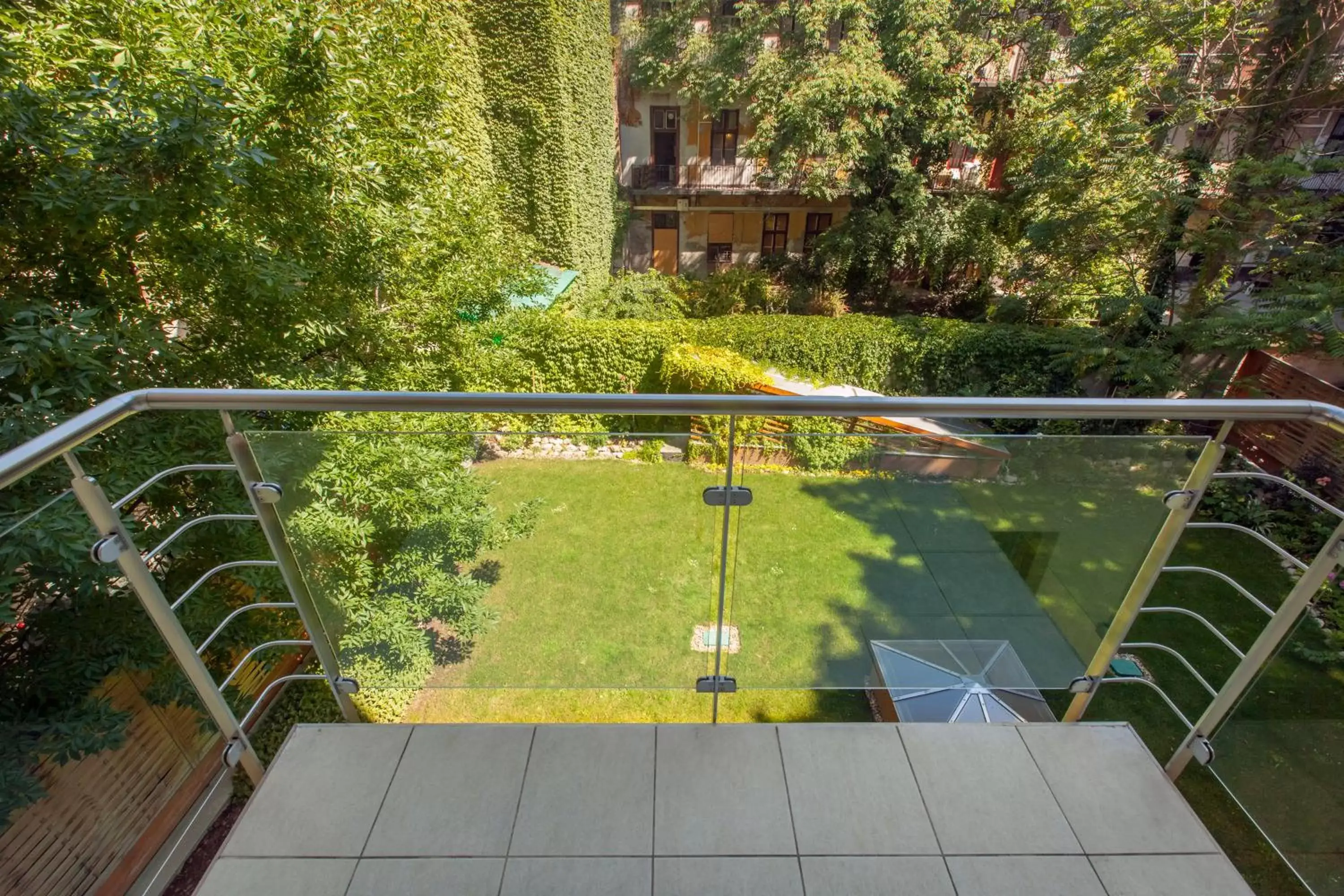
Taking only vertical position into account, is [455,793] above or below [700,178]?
below

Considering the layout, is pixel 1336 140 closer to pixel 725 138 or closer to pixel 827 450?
pixel 725 138

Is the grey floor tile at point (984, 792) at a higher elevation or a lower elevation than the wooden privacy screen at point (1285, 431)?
higher

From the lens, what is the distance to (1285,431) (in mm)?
6453

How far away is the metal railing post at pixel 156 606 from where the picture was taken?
4.06 ft

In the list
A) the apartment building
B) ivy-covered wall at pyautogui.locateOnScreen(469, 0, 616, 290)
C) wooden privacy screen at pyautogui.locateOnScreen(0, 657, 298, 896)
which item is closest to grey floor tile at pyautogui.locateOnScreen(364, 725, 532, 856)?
wooden privacy screen at pyautogui.locateOnScreen(0, 657, 298, 896)

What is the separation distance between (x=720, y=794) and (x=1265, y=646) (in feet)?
4.88

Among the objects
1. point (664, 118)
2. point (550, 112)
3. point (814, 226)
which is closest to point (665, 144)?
point (664, 118)

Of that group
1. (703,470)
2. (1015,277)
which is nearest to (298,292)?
(703,470)

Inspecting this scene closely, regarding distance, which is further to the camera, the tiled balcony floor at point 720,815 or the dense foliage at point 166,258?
the dense foliage at point 166,258

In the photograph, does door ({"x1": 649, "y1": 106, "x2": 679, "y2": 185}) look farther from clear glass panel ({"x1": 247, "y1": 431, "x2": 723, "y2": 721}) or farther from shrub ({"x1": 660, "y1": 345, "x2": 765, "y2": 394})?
clear glass panel ({"x1": 247, "y1": 431, "x2": 723, "y2": 721})

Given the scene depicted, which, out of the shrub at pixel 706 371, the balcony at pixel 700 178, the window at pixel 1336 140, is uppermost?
the window at pixel 1336 140

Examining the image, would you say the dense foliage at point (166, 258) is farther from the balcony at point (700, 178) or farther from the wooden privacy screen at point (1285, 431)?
the balcony at point (700, 178)

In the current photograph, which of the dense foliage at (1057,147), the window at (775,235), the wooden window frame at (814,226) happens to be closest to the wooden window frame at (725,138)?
the dense foliage at (1057,147)

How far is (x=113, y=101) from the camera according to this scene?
7.93 feet
